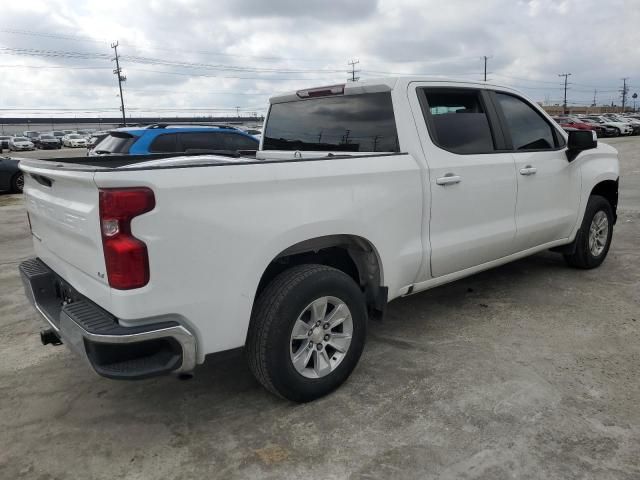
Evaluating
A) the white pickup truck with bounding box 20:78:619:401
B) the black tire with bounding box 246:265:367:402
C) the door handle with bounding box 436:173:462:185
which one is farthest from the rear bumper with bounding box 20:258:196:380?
the door handle with bounding box 436:173:462:185

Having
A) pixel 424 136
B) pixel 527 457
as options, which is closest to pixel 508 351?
pixel 527 457

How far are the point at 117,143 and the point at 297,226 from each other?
278 inches

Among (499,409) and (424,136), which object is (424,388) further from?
(424,136)

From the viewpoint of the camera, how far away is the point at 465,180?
380 centimetres

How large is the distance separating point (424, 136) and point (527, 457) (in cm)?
205

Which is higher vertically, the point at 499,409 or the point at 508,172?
the point at 508,172

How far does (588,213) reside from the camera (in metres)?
5.27

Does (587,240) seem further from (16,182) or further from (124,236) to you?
(16,182)

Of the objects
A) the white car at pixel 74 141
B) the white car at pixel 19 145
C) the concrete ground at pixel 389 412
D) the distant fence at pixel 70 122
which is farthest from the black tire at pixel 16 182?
the distant fence at pixel 70 122

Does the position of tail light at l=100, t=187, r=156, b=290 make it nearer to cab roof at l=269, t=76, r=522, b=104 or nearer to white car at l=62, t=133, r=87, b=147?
cab roof at l=269, t=76, r=522, b=104

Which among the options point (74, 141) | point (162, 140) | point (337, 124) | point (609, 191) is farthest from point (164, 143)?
point (74, 141)

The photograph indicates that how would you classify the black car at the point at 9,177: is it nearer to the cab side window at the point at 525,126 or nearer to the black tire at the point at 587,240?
the cab side window at the point at 525,126

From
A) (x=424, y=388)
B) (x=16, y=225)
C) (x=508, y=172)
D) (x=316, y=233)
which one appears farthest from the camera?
(x=16, y=225)

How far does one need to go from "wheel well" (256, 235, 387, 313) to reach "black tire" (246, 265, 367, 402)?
15cm
